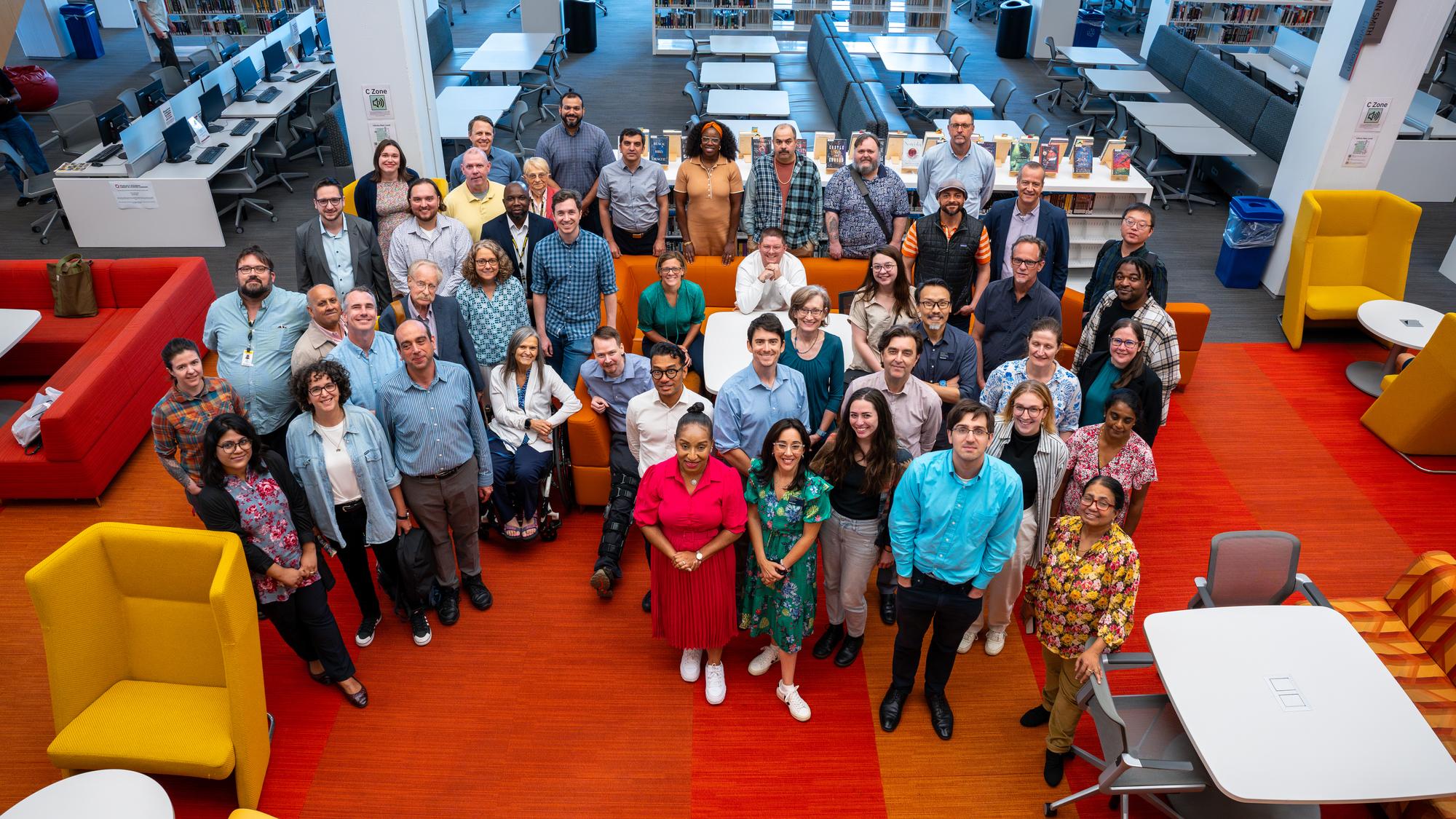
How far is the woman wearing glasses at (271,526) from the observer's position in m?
3.83

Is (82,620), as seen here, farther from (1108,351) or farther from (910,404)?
(1108,351)

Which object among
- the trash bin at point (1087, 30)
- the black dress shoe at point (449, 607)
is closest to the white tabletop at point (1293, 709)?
the black dress shoe at point (449, 607)

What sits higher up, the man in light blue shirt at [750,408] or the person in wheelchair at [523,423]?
the man in light blue shirt at [750,408]

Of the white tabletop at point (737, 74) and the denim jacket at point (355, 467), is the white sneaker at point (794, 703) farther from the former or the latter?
the white tabletop at point (737, 74)

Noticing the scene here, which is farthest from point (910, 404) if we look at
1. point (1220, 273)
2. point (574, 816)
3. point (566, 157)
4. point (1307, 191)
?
point (1220, 273)

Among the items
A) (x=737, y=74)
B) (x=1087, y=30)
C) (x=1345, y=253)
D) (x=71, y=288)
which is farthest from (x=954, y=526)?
(x=1087, y=30)

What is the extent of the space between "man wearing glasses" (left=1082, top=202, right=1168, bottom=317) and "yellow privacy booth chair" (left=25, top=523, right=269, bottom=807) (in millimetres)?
4721

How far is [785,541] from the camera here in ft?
13.6

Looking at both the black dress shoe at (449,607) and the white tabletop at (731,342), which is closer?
the black dress shoe at (449,607)

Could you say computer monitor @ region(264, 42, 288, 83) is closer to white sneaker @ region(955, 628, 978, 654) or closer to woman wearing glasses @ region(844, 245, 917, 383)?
woman wearing glasses @ region(844, 245, 917, 383)

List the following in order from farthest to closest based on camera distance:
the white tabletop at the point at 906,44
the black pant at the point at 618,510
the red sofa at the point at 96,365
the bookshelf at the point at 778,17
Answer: the bookshelf at the point at 778,17 < the white tabletop at the point at 906,44 < the red sofa at the point at 96,365 < the black pant at the point at 618,510

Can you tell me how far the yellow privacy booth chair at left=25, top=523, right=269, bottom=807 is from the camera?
378 centimetres

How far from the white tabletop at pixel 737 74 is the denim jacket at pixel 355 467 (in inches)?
329

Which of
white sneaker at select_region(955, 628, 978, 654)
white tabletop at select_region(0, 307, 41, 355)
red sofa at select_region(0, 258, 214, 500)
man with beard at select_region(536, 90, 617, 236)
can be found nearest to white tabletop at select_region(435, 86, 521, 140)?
man with beard at select_region(536, 90, 617, 236)
